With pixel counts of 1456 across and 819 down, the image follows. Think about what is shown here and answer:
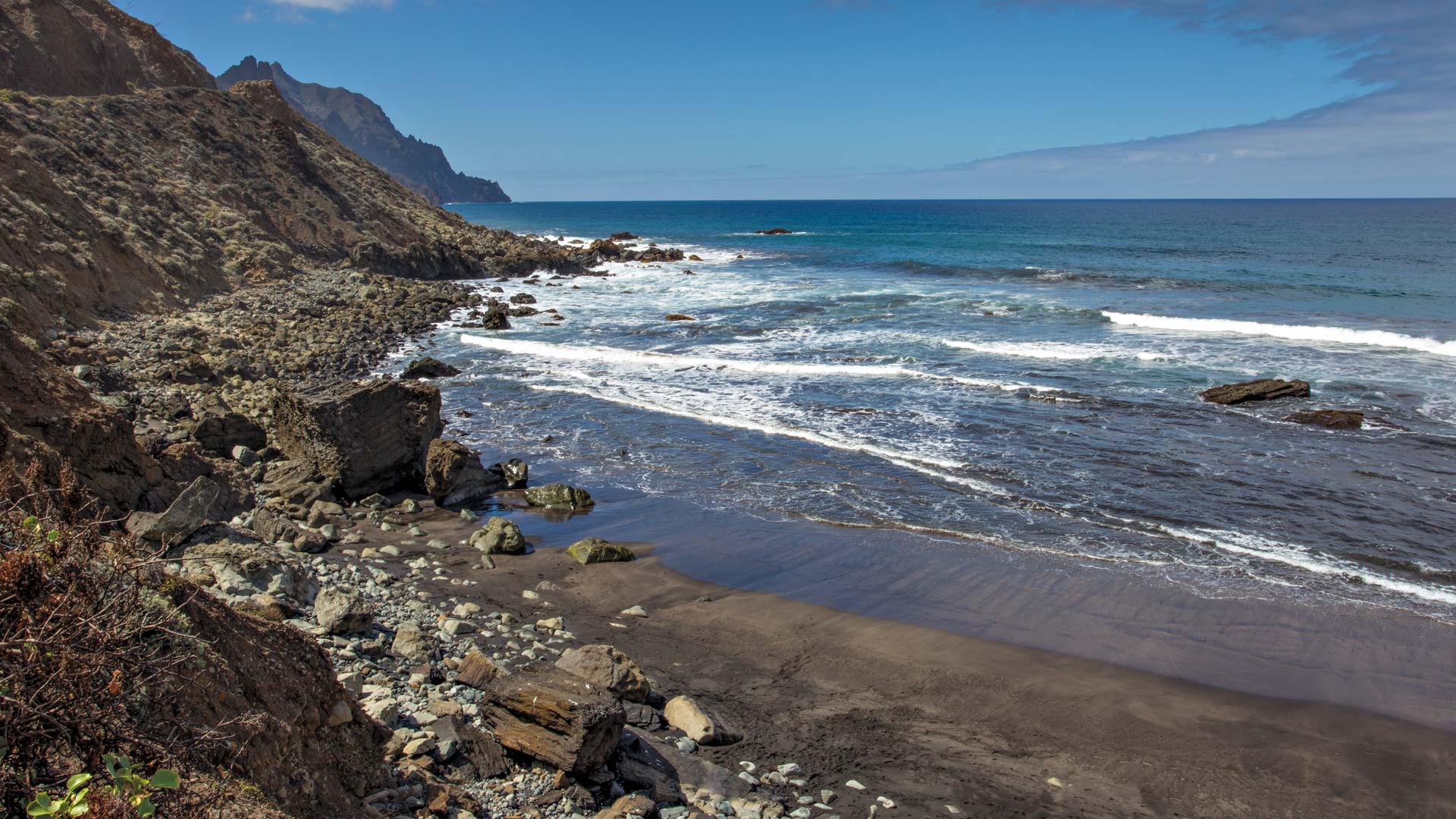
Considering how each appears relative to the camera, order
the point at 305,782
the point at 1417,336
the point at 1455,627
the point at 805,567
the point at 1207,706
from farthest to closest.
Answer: the point at 1417,336 → the point at 805,567 → the point at 1455,627 → the point at 1207,706 → the point at 305,782

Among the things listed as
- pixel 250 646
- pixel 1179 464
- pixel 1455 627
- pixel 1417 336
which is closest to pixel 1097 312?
pixel 1417 336

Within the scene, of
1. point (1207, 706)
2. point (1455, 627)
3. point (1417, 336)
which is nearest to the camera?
point (1207, 706)

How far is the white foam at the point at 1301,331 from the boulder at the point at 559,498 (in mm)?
25354

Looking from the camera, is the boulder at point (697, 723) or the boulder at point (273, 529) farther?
the boulder at point (273, 529)

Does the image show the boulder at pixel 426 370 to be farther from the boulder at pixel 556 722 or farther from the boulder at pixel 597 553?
the boulder at pixel 556 722

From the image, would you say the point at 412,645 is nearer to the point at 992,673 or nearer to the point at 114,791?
the point at 114,791

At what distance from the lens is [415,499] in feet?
41.6

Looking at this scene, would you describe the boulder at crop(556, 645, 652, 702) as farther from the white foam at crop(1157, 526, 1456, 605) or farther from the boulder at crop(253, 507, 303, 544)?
the white foam at crop(1157, 526, 1456, 605)

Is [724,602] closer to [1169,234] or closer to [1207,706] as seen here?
[1207,706]

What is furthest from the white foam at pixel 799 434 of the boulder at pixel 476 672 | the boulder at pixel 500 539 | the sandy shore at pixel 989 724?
the boulder at pixel 476 672

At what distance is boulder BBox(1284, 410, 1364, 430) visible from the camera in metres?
17.2

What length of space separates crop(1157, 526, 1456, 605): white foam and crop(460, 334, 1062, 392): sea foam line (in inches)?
345

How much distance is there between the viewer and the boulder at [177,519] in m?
7.56

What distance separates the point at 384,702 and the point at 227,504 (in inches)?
190
